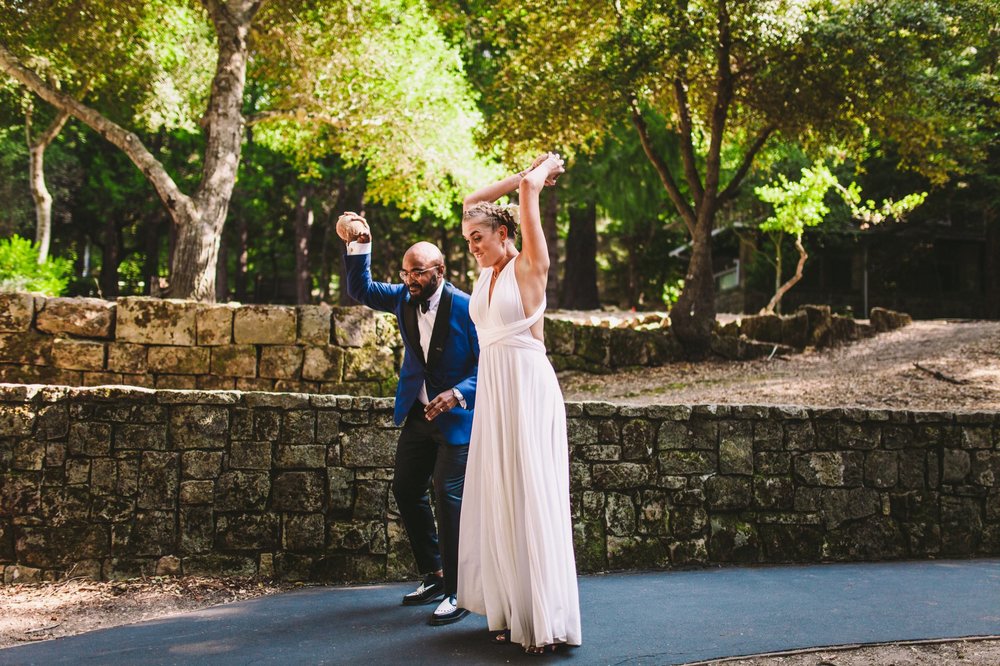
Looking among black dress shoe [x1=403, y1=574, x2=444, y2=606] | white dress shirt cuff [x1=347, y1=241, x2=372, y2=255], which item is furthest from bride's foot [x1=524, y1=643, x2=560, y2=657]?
white dress shirt cuff [x1=347, y1=241, x2=372, y2=255]

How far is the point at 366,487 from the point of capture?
225 inches

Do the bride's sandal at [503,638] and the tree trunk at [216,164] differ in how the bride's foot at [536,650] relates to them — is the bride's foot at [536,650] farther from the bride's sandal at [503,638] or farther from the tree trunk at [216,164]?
the tree trunk at [216,164]

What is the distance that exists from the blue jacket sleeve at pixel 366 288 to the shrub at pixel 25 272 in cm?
958

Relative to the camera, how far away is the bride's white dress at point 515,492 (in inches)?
150

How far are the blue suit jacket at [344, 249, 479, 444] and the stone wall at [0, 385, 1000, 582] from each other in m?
1.33

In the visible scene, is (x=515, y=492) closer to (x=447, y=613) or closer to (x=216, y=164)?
(x=447, y=613)

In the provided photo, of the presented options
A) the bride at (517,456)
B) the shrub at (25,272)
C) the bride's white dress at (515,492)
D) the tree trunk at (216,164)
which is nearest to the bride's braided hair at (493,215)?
the bride at (517,456)

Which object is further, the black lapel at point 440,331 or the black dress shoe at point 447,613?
the black lapel at point 440,331

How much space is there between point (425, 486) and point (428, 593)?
2.07ft

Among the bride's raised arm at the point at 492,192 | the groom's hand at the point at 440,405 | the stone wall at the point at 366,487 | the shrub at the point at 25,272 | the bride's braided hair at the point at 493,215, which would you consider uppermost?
the shrub at the point at 25,272

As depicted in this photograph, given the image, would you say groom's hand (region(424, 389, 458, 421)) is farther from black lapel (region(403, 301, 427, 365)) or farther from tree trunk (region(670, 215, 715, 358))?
tree trunk (region(670, 215, 715, 358))

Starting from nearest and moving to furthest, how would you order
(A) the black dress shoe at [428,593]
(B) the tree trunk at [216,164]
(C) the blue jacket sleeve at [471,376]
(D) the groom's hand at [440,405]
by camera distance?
(D) the groom's hand at [440,405], (C) the blue jacket sleeve at [471,376], (A) the black dress shoe at [428,593], (B) the tree trunk at [216,164]

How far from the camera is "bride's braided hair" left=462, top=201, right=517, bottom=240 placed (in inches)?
161

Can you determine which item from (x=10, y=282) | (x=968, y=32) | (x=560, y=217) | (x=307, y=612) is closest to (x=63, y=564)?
(x=307, y=612)
